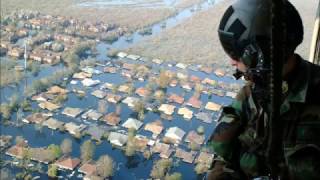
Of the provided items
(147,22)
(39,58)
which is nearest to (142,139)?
(39,58)

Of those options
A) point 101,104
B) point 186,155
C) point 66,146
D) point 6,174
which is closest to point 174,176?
point 186,155

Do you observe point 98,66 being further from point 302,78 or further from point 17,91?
point 302,78

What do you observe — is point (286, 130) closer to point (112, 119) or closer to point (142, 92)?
point (112, 119)

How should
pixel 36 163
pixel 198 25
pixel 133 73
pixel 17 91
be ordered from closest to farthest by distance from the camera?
pixel 36 163
pixel 17 91
pixel 133 73
pixel 198 25

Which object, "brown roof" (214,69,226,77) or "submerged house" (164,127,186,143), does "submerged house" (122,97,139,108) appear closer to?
"submerged house" (164,127,186,143)

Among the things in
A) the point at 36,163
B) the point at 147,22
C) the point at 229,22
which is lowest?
the point at 36,163
